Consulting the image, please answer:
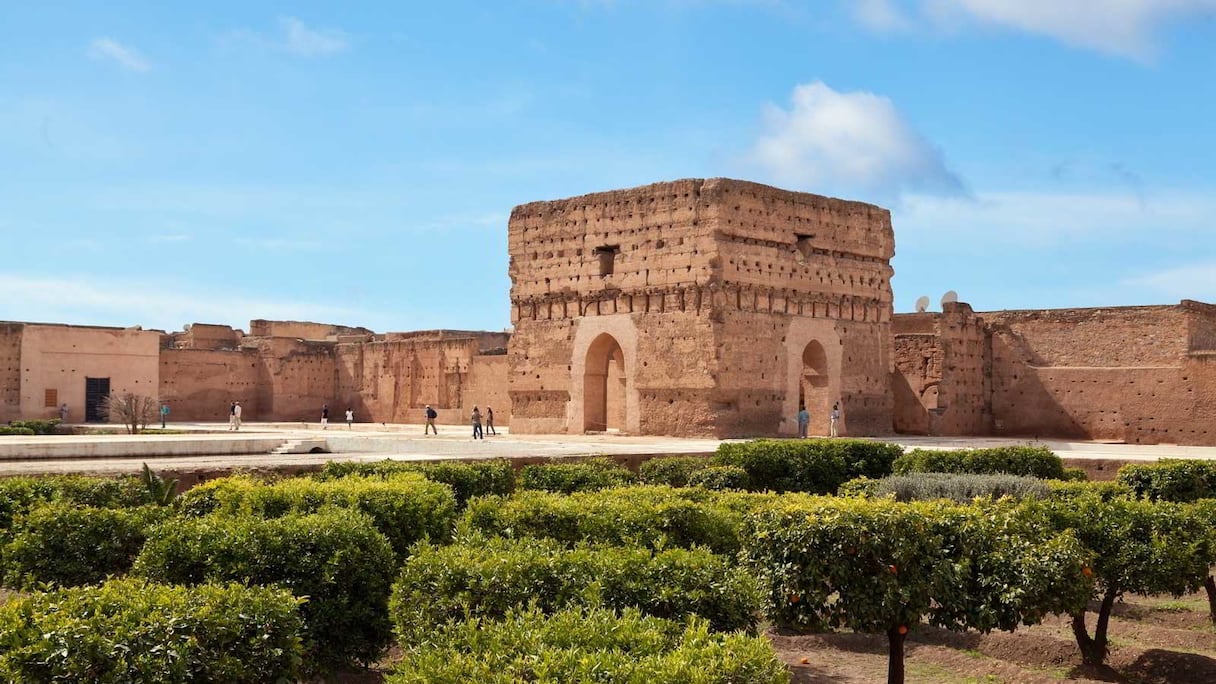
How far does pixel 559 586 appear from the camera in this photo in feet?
23.8

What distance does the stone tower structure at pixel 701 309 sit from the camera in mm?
27297

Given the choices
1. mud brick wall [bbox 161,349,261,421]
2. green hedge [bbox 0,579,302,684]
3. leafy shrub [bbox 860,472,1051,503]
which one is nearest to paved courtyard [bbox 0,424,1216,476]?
leafy shrub [bbox 860,472,1051,503]

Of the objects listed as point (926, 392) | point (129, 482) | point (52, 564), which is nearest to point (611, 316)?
point (926, 392)

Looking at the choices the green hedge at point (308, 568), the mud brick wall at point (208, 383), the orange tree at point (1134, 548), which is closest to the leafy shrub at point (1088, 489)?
the orange tree at point (1134, 548)

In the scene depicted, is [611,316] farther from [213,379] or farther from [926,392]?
[213,379]

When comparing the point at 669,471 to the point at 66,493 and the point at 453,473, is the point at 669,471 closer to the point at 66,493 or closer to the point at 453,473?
the point at 453,473

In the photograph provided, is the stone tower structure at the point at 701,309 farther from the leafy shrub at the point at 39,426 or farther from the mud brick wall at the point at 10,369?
the mud brick wall at the point at 10,369

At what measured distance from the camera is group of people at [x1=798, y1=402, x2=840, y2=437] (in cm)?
2777

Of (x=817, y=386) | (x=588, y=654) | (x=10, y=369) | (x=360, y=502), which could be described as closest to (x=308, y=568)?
(x=360, y=502)

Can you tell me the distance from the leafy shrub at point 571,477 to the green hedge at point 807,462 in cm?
270

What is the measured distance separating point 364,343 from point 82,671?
39588 millimetres

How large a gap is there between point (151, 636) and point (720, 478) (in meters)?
10.7

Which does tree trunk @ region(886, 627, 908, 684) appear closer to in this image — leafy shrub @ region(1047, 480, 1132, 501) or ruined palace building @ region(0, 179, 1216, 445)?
leafy shrub @ region(1047, 480, 1132, 501)

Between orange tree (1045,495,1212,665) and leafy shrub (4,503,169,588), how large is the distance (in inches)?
319
